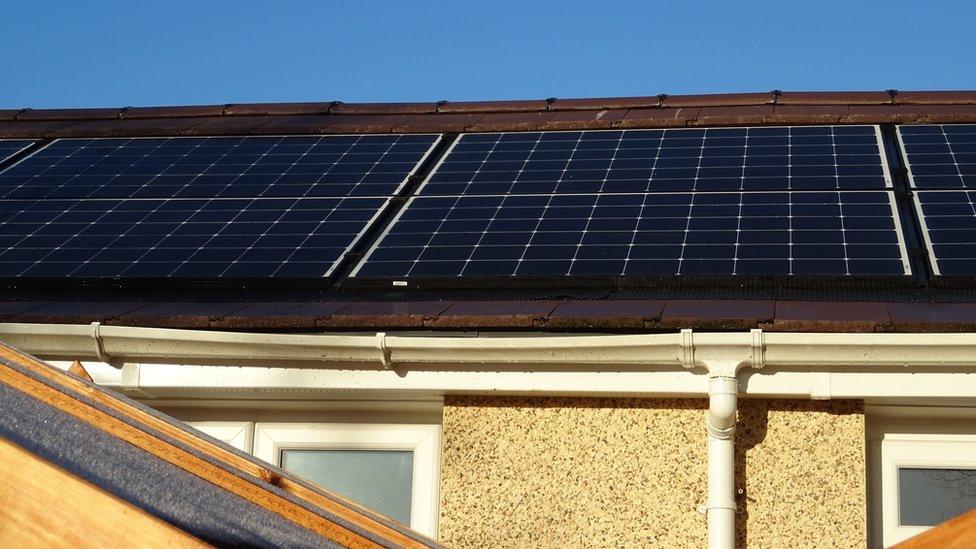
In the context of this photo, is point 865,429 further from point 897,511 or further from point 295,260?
point 295,260

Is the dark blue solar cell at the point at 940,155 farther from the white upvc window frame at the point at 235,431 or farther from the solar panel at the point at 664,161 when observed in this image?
the white upvc window frame at the point at 235,431

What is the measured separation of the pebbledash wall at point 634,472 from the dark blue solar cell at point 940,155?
3.13 m

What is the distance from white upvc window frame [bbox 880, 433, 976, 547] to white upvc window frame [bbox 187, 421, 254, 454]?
3.49 metres

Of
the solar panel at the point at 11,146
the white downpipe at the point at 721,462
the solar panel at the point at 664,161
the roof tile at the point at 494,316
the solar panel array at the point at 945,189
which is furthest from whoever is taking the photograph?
the solar panel at the point at 11,146

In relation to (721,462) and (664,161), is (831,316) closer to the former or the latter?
(721,462)

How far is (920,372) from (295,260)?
4004 mm

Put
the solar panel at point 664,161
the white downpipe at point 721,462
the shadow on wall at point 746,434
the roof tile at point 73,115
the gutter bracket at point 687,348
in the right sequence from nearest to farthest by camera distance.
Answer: the white downpipe at point 721,462 → the gutter bracket at point 687,348 → the shadow on wall at point 746,434 → the solar panel at point 664,161 → the roof tile at point 73,115

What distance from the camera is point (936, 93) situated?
11672 millimetres

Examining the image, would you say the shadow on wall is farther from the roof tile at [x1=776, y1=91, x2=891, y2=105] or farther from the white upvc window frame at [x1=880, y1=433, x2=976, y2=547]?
the roof tile at [x1=776, y1=91, x2=891, y2=105]

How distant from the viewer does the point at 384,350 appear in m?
6.94

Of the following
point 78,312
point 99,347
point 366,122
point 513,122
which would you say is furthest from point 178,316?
point 366,122

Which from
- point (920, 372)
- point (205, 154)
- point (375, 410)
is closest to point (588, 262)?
point (375, 410)

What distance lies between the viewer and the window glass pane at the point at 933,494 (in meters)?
6.75

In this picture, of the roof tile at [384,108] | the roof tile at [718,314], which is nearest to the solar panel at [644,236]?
the roof tile at [718,314]
